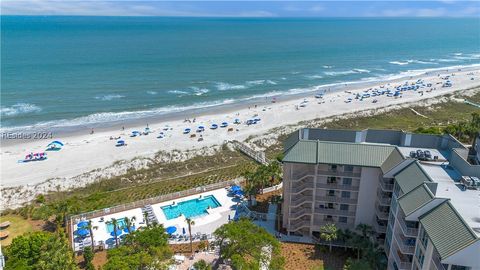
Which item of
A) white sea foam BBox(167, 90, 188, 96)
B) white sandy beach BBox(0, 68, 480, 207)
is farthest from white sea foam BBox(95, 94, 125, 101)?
white sandy beach BBox(0, 68, 480, 207)

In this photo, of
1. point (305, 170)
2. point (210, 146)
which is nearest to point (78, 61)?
point (210, 146)

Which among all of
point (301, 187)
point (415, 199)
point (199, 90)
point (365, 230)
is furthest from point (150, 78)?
point (415, 199)

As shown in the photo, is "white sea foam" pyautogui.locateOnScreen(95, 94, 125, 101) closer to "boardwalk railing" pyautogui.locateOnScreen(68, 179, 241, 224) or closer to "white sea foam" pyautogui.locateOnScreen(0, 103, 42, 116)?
"white sea foam" pyautogui.locateOnScreen(0, 103, 42, 116)

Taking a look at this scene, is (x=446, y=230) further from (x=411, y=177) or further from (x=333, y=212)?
(x=333, y=212)

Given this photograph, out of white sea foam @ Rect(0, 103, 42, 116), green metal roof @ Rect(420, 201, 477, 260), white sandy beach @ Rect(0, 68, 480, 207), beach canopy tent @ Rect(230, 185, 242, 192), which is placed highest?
green metal roof @ Rect(420, 201, 477, 260)

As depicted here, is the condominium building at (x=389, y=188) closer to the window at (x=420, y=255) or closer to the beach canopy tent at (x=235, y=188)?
the window at (x=420, y=255)

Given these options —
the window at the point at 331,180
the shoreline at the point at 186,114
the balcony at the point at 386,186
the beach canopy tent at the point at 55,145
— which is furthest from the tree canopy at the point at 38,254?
the shoreline at the point at 186,114

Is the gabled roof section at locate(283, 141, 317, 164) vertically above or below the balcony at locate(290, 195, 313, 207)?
above
